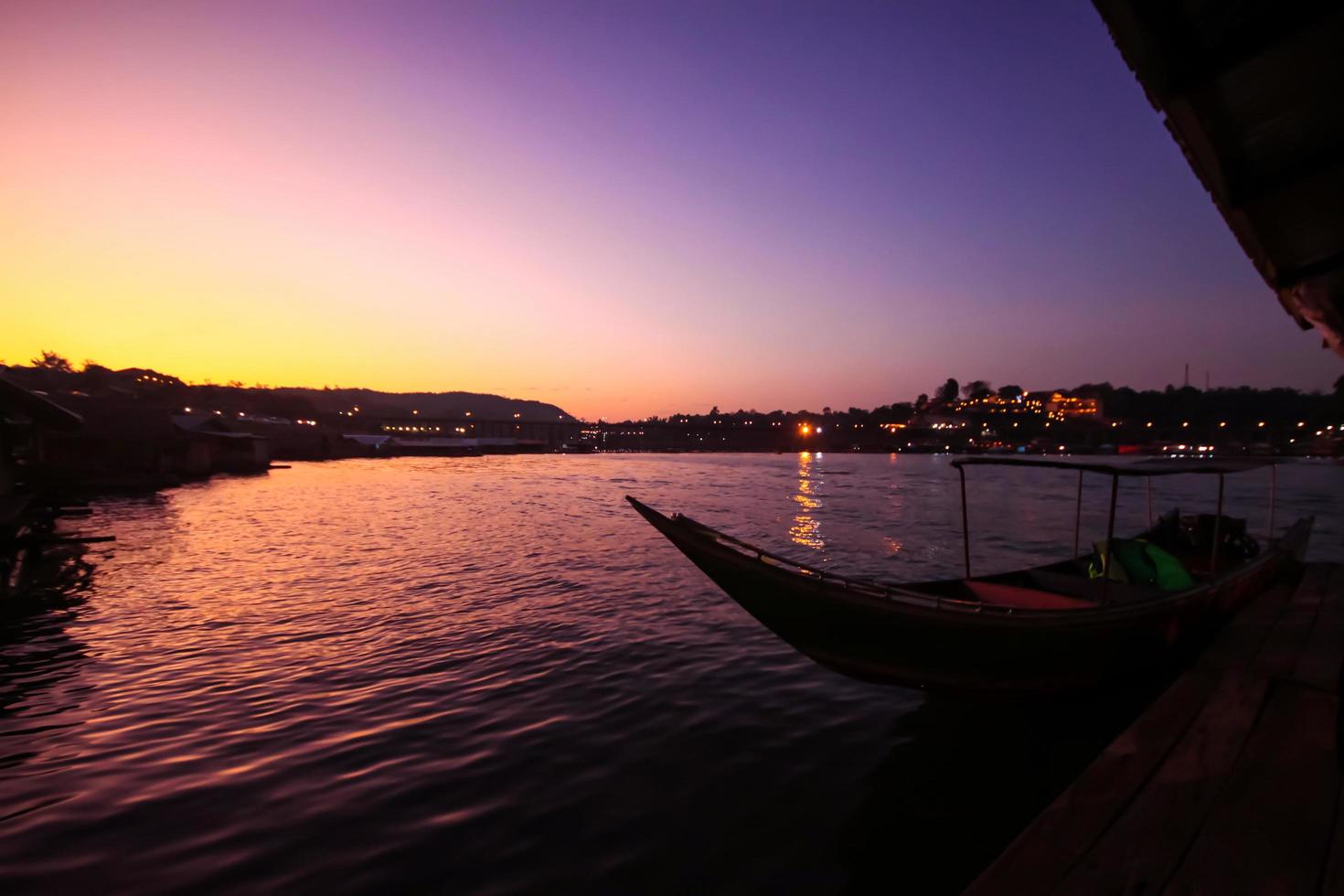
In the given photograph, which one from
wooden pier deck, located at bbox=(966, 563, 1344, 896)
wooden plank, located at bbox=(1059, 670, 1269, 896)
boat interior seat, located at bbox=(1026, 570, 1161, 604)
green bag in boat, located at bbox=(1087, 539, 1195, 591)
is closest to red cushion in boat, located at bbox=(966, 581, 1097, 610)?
boat interior seat, located at bbox=(1026, 570, 1161, 604)

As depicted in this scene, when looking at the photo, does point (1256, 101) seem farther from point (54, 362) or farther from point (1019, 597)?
point (54, 362)

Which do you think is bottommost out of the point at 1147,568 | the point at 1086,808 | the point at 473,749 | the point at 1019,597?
the point at 473,749

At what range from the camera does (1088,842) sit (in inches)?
134

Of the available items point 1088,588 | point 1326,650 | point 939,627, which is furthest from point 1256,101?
point 1326,650

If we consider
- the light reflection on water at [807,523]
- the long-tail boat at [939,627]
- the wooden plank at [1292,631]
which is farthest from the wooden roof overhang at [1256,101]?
the light reflection on water at [807,523]

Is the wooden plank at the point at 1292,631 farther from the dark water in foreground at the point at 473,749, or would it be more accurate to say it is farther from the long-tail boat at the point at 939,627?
the dark water in foreground at the point at 473,749

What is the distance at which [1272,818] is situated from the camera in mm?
3584

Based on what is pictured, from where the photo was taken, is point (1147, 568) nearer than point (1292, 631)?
No

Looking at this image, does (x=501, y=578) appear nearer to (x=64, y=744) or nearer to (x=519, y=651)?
(x=519, y=651)

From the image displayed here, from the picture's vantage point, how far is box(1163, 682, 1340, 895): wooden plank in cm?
305

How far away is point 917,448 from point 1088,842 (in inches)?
8045

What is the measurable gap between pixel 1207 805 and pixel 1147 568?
6.26m

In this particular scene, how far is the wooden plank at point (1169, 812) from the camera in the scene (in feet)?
10.1

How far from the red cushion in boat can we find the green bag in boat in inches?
49.5
